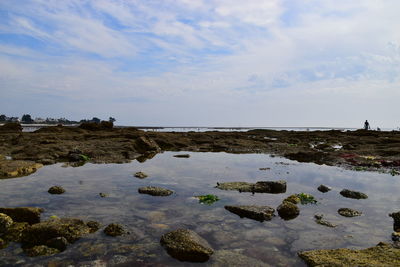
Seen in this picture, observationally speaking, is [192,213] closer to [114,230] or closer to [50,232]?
[114,230]

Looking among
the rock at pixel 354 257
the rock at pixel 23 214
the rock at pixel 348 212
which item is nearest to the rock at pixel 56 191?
the rock at pixel 23 214

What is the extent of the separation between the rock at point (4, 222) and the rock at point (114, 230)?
6.85 ft

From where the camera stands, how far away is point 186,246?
19.3ft

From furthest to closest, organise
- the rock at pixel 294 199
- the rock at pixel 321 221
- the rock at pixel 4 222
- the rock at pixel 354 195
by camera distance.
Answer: the rock at pixel 354 195, the rock at pixel 294 199, the rock at pixel 321 221, the rock at pixel 4 222

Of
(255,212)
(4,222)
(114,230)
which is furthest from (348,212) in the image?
(4,222)

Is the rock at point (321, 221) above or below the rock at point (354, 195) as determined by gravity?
below

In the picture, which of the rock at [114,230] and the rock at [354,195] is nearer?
the rock at [114,230]

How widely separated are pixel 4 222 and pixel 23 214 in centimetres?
60

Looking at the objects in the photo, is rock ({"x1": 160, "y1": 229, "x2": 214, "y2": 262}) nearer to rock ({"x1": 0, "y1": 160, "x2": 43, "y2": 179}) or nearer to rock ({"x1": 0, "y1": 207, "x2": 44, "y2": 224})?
rock ({"x1": 0, "y1": 207, "x2": 44, "y2": 224})

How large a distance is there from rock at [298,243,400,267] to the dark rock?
4.65 meters

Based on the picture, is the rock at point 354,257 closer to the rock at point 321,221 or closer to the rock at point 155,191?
the rock at point 321,221

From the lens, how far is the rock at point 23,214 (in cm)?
703

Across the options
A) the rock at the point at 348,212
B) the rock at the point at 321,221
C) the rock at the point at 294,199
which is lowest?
the rock at the point at 321,221

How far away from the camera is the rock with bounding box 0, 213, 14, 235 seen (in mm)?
6398
